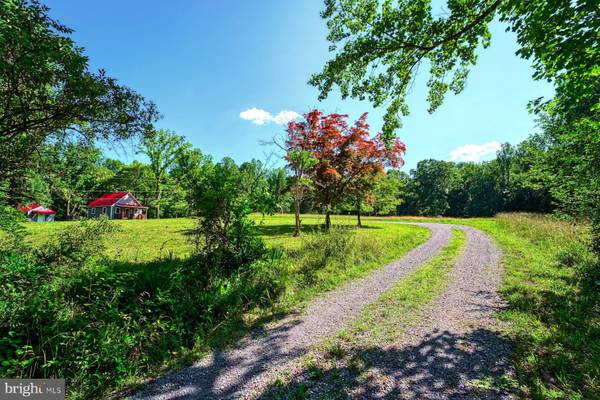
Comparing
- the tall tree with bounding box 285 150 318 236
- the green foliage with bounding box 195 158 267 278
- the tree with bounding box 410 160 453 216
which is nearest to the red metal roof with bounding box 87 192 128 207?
Answer: the tall tree with bounding box 285 150 318 236

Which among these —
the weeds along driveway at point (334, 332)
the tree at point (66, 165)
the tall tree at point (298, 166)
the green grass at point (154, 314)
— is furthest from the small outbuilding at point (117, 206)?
the weeds along driveway at point (334, 332)

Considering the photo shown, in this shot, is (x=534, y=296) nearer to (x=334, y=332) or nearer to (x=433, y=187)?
(x=334, y=332)

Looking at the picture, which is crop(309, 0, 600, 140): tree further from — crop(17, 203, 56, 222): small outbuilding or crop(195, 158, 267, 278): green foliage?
crop(17, 203, 56, 222): small outbuilding

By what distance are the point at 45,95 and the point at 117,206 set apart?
43.8m

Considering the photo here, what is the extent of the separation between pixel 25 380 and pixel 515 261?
1243 centimetres

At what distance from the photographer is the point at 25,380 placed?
2.86 meters

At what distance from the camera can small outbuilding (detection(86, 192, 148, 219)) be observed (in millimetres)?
38750

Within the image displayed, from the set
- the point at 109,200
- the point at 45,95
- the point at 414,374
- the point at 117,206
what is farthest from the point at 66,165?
the point at 109,200

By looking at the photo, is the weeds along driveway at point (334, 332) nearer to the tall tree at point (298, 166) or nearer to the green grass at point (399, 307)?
the green grass at point (399, 307)

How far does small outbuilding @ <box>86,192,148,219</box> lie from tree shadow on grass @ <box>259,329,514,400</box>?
45.7m

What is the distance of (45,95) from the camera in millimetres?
3734

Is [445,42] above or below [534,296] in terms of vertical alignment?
above

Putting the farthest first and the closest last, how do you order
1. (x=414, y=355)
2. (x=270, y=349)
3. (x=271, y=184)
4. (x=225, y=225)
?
(x=271, y=184) → (x=225, y=225) → (x=270, y=349) → (x=414, y=355)

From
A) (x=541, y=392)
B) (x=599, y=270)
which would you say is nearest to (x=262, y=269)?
(x=541, y=392)
